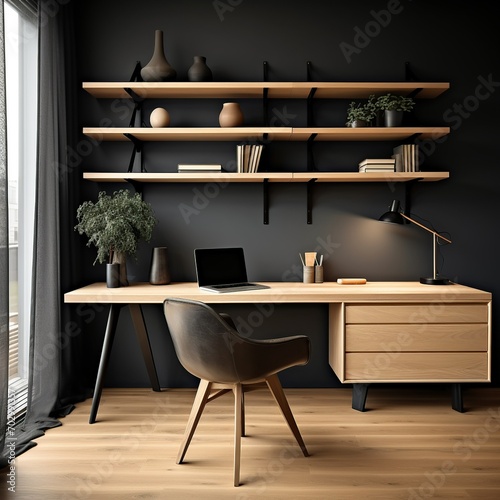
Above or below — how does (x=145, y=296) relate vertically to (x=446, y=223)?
below

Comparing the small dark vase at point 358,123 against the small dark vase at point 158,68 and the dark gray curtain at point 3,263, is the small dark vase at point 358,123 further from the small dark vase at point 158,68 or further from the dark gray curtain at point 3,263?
the dark gray curtain at point 3,263

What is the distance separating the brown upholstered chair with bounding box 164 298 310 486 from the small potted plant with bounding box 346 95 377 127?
1.57 meters

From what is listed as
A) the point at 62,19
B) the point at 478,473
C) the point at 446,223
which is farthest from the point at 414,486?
the point at 62,19

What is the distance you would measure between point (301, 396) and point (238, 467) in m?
1.27

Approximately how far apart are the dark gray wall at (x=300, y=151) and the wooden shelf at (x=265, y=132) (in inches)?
7.0

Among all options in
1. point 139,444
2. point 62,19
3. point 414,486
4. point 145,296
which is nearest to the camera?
point 414,486

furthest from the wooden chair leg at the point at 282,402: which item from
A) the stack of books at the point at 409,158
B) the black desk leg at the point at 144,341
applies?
the stack of books at the point at 409,158

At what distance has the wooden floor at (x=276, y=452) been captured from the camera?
2244 millimetres

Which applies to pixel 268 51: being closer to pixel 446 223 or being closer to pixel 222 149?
pixel 222 149

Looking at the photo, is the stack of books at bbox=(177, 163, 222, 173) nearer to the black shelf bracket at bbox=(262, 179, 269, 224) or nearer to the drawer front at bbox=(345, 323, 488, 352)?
the black shelf bracket at bbox=(262, 179, 269, 224)

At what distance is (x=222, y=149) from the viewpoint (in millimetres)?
3676

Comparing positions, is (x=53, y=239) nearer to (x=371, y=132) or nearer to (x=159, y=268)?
(x=159, y=268)

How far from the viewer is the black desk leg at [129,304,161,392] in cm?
343
